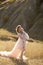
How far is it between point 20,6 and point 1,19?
11.3ft

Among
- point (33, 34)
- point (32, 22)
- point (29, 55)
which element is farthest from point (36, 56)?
point (32, 22)

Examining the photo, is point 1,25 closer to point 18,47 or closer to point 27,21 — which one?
point 27,21

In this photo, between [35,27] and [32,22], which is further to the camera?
[32,22]

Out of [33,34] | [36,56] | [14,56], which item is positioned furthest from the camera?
[33,34]

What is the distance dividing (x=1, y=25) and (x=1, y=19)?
2.71 m

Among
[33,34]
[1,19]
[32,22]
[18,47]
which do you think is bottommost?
[18,47]

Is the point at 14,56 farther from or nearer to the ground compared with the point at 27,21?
nearer to the ground

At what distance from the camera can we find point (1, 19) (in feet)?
156

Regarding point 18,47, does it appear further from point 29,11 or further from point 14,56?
point 29,11

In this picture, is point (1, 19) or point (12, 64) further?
point (1, 19)

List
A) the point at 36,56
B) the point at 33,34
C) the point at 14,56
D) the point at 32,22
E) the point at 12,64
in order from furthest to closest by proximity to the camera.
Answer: the point at 32,22 → the point at 33,34 → the point at 36,56 → the point at 14,56 → the point at 12,64

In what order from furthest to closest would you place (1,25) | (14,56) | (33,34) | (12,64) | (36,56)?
1. (1,25)
2. (33,34)
3. (36,56)
4. (14,56)
5. (12,64)

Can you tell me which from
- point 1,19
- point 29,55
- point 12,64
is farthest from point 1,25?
point 12,64

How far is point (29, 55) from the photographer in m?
21.6
